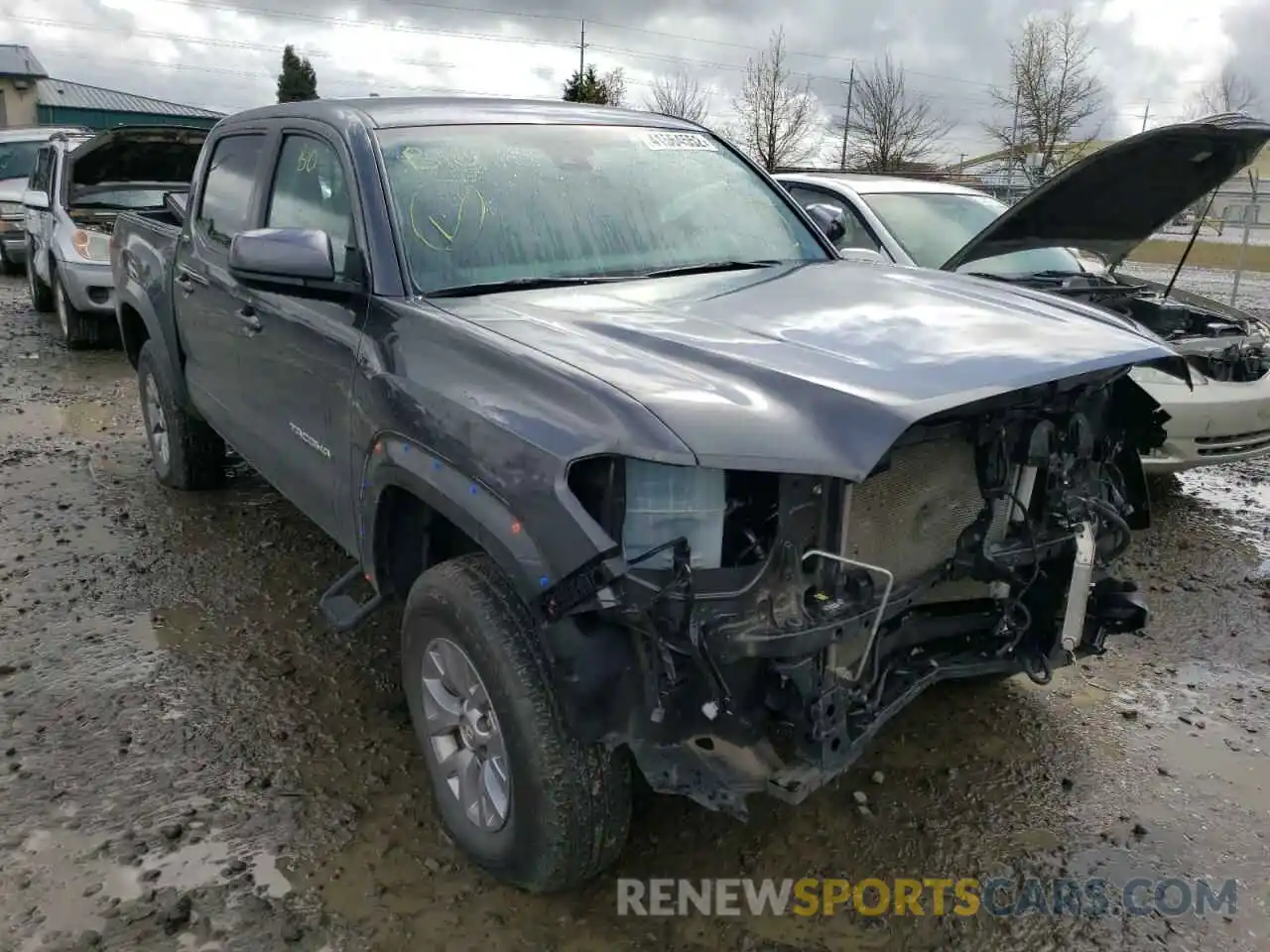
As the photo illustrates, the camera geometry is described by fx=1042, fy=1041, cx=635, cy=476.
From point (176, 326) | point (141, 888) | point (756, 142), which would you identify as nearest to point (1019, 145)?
point (756, 142)

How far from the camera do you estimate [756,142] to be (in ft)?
119

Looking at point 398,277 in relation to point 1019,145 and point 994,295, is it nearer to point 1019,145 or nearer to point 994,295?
point 994,295

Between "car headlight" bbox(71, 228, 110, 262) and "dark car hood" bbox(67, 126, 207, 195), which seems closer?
"car headlight" bbox(71, 228, 110, 262)

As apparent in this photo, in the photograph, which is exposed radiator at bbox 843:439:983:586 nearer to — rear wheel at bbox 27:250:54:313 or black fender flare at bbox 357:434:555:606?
black fender flare at bbox 357:434:555:606

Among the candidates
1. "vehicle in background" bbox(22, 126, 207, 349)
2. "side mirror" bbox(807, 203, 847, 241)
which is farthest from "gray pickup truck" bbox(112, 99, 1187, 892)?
"vehicle in background" bbox(22, 126, 207, 349)

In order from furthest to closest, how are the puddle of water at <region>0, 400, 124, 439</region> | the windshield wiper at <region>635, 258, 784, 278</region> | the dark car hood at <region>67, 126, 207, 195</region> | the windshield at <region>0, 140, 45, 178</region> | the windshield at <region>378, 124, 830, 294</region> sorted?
1. the windshield at <region>0, 140, 45, 178</region>
2. the dark car hood at <region>67, 126, 207, 195</region>
3. the puddle of water at <region>0, 400, 124, 439</region>
4. the windshield wiper at <region>635, 258, 784, 278</region>
5. the windshield at <region>378, 124, 830, 294</region>

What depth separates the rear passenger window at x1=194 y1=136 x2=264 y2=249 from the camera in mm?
4066

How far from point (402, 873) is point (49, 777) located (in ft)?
4.00

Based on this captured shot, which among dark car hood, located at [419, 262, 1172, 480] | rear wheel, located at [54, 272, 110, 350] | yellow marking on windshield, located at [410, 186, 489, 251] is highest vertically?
yellow marking on windshield, located at [410, 186, 489, 251]

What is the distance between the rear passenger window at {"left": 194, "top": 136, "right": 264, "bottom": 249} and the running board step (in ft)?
5.41

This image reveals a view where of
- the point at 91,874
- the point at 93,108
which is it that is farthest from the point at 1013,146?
the point at 93,108

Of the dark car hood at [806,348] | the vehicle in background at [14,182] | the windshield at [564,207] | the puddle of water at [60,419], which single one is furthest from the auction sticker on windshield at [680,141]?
the vehicle in background at [14,182]

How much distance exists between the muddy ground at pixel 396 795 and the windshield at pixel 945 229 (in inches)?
96.0

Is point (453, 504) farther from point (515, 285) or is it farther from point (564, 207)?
point (564, 207)
